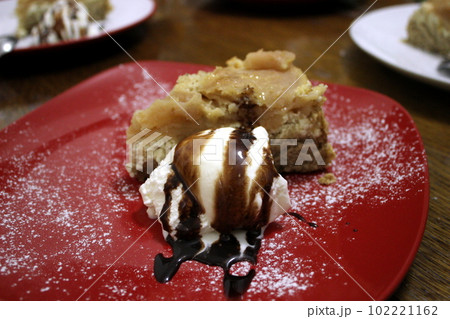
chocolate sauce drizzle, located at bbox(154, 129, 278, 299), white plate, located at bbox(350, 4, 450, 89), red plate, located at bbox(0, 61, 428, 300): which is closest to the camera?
red plate, located at bbox(0, 61, 428, 300)

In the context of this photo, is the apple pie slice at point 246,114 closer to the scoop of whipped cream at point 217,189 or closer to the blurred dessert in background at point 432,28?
the scoop of whipped cream at point 217,189

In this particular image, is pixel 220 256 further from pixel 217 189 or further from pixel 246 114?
pixel 246 114

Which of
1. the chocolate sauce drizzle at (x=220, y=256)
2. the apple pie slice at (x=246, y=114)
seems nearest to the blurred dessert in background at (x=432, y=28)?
the apple pie slice at (x=246, y=114)

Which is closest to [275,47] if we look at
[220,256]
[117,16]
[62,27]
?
[117,16]

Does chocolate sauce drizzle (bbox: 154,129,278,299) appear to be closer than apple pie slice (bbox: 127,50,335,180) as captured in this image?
Yes

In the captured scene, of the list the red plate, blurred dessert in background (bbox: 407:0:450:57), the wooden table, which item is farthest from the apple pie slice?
blurred dessert in background (bbox: 407:0:450:57)

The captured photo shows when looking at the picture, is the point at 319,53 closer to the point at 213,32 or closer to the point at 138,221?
the point at 213,32

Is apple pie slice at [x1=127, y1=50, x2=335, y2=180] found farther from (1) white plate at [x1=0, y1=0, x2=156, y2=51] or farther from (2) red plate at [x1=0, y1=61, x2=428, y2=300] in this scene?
(1) white plate at [x1=0, y1=0, x2=156, y2=51]
